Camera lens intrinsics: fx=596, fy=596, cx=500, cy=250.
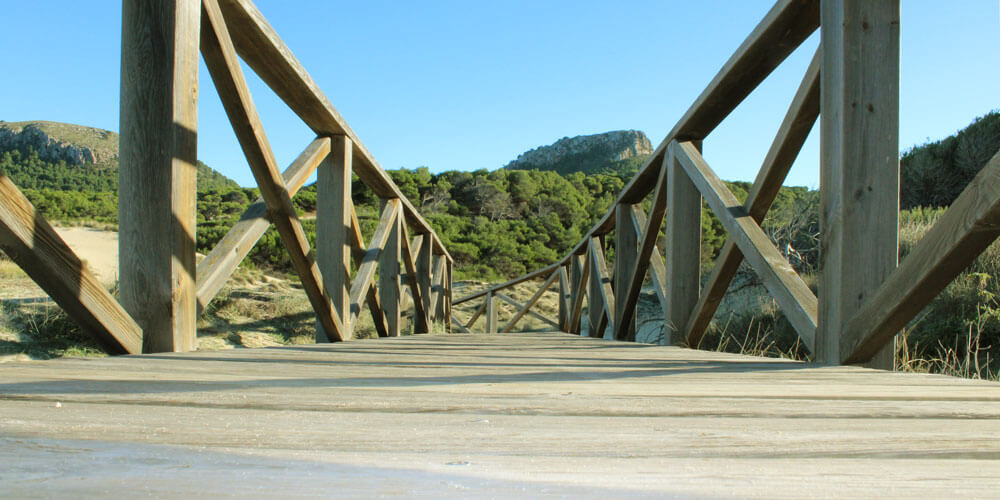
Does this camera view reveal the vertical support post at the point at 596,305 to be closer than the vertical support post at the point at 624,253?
No

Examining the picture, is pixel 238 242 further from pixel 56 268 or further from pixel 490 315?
pixel 490 315

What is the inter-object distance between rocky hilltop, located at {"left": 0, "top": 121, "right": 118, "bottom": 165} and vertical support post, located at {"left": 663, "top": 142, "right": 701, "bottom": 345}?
4475cm

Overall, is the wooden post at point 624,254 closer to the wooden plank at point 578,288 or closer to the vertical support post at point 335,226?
the wooden plank at point 578,288

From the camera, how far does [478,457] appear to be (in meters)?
0.58

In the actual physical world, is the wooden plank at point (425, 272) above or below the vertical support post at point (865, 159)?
below

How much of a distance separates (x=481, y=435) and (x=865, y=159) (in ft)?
4.31

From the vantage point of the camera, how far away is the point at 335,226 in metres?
2.81

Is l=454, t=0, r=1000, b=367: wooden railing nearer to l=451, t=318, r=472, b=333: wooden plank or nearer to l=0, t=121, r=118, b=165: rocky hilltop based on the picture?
l=451, t=318, r=472, b=333: wooden plank

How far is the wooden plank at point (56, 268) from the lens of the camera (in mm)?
1161

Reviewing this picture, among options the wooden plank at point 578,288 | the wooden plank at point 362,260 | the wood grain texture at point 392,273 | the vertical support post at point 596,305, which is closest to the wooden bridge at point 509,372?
the wooden plank at point 362,260

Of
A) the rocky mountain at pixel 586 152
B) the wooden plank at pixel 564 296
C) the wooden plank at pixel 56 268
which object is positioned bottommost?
the wooden plank at pixel 564 296

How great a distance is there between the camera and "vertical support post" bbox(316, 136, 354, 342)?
2.78m

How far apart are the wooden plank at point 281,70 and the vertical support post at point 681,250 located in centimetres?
157

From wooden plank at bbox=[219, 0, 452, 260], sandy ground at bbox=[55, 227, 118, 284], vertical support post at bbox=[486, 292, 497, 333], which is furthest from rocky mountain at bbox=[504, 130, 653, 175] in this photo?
wooden plank at bbox=[219, 0, 452, 260]
